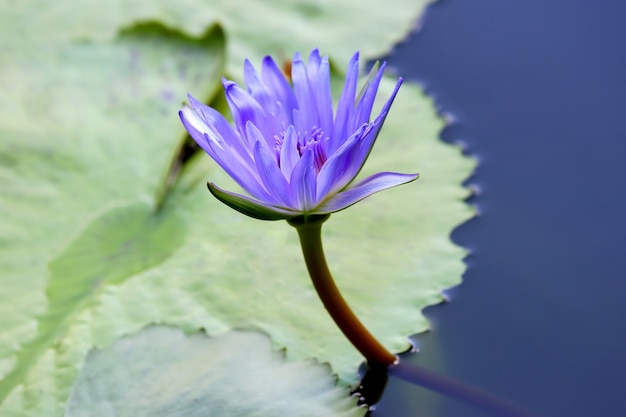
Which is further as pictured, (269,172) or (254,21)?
→ (254,21)

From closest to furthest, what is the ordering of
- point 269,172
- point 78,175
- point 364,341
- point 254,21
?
point 269,172
point 364,341
point 78,175
point 254,21

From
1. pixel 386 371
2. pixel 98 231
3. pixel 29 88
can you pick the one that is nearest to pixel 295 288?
pixel 386 371

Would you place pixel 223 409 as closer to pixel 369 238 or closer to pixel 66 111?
pixel 369 238

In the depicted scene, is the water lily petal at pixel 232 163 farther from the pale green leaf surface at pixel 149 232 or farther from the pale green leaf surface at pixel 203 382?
the pale green leaf surface at pixel 149 232

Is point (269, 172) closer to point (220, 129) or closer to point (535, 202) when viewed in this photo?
point (220, 129)

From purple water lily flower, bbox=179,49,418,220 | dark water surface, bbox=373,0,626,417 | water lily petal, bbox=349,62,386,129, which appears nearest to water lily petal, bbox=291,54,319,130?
purple water lily flower, bbox=179,49,418,220

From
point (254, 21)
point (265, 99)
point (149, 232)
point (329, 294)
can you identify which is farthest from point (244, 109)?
point (254, 21)
